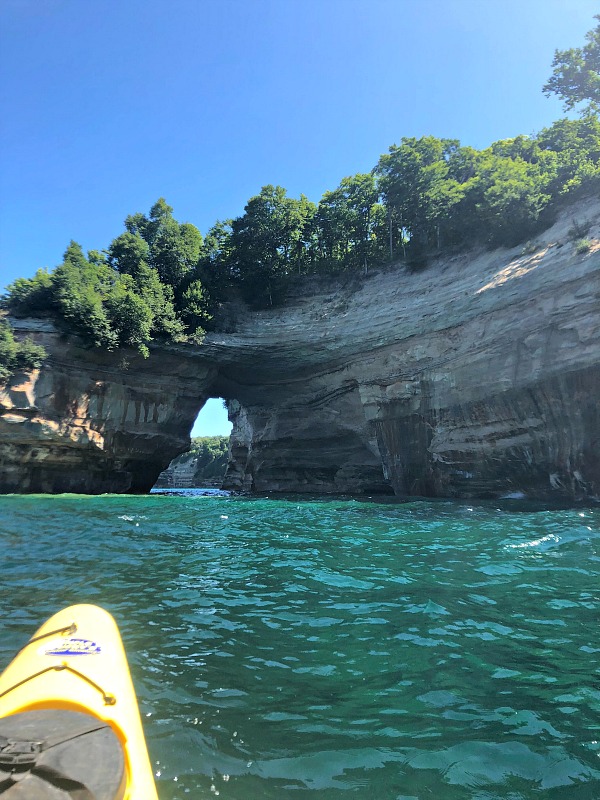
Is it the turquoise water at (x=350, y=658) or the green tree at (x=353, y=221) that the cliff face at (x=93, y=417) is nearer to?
the green tree at (x=353, y=221)

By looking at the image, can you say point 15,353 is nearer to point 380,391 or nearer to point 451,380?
point 380,391

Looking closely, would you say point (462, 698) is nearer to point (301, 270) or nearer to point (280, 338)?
point (280, 338)

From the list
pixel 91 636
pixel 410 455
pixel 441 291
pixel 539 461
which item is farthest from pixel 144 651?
pixel 441 291

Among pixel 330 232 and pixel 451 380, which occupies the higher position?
pixel 330 232

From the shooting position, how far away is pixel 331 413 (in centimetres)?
2894

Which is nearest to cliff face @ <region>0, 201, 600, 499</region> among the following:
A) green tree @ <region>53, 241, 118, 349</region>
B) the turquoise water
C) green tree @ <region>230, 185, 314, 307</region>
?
green tree @ <region>53, 241, 118, 349</region>

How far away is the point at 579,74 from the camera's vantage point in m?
28.8

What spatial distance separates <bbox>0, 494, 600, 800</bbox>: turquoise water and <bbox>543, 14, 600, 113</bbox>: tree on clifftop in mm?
33084

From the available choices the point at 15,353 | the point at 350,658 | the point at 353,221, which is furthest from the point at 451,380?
the point at 15,353

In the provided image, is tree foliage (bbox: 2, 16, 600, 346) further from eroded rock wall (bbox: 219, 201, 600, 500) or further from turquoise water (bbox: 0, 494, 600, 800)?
turquoise water (bbox: 0, 494, 600, 800)

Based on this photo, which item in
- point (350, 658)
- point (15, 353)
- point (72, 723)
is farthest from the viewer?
point (15, 353)

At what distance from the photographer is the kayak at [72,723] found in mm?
2084

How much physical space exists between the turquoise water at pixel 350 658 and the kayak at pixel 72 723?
355 mm

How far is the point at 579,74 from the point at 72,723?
131 ft
